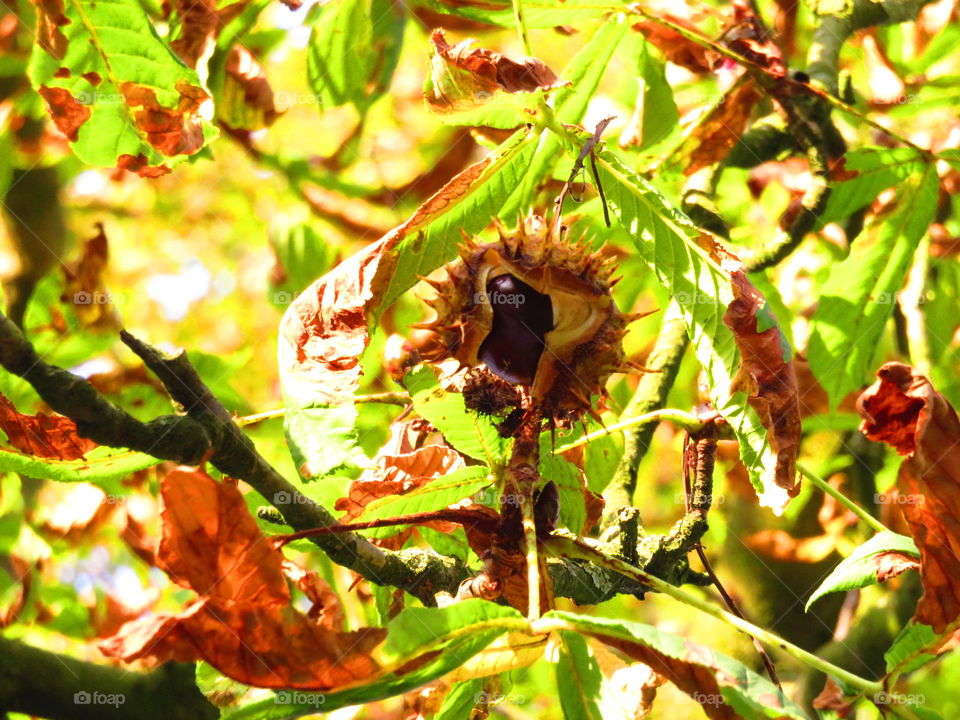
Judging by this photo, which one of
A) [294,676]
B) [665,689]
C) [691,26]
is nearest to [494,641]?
[294,676]

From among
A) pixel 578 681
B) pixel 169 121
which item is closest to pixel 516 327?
pixel 578 681

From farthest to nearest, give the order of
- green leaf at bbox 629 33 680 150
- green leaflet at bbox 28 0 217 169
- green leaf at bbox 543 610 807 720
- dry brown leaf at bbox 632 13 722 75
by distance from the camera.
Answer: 1. dry brown leaf at bbox 632 13 722 75
2. green leaf at bbox 629 33 680 150
3. green leaflet at bbox 28 0 217 169
4. green leaf at bbox 543 610 807 720

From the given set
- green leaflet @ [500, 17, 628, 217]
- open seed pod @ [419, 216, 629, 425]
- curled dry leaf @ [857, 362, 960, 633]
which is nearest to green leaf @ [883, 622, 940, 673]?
curled dry leaf @ [857, 362, 960, 633]

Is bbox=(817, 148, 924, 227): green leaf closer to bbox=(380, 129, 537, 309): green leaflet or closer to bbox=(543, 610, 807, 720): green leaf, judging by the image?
bbox=(380, 129, 537, 309): green leaflet

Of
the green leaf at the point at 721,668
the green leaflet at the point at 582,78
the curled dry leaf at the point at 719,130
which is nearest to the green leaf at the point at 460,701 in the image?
the green leaf at the point at 721,668

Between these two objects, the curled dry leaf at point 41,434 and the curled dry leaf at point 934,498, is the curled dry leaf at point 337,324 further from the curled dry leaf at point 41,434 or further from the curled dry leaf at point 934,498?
the curled dry leaf at point 934,498

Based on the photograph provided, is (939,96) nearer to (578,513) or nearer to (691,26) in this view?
(691,26)

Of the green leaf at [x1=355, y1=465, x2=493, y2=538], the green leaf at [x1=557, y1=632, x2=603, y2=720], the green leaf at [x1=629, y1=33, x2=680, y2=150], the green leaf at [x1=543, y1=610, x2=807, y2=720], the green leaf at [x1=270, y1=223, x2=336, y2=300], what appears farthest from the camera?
the green leaf at [x1=270, y1=223, x2=336, y2=300]

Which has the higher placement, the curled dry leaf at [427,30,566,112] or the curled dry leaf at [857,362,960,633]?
the curled dry leaf at [427,30,566,112]
